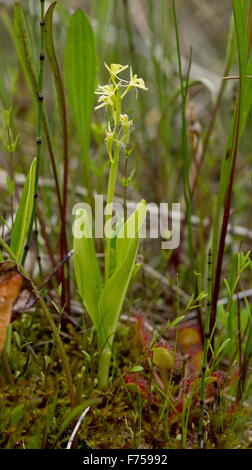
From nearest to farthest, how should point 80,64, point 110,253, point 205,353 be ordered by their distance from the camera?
1. point 205,353
2. point 110,253
3. point 80,64

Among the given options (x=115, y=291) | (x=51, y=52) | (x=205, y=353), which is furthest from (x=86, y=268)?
(x=51, y=52)

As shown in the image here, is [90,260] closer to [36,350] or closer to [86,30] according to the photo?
[36,350]

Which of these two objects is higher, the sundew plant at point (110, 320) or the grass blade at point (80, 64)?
the grass blade at point (80, 64)

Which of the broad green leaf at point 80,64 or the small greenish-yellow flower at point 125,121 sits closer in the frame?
the small greenish-yellow flower at point 125,121

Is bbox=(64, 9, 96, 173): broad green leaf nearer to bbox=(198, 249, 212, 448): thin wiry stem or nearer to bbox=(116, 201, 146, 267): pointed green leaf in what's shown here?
bbox=(116, 201, 146, 267): pointed green leaf

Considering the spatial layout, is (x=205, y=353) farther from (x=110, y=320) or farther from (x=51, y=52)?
(x=51, y=52)

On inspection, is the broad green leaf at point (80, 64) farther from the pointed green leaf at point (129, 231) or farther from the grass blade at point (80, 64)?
the pointed green leaf at point (129, 231)

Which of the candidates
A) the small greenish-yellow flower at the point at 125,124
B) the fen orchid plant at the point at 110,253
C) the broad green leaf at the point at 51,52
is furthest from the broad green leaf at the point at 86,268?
the broad green leaf at the point at 51,52
